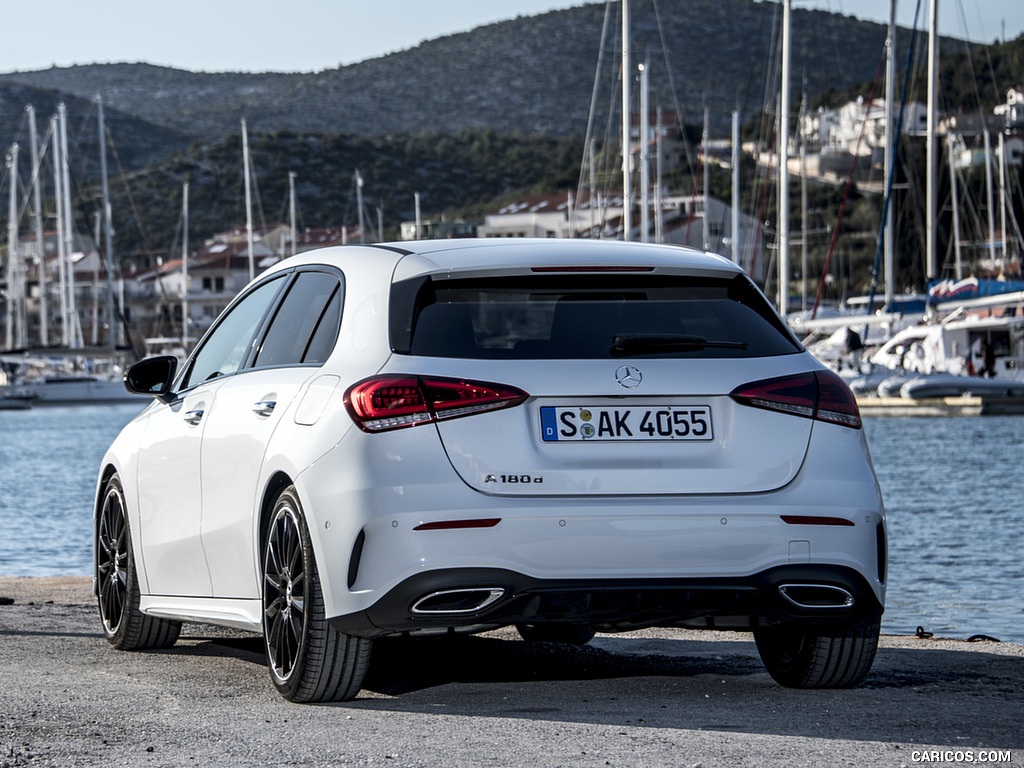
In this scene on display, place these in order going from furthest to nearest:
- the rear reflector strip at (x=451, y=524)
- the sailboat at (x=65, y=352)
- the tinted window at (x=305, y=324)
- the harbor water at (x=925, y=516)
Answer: the sailboat at (x=65, y=352) < the harbor water at (x=925, y=516) < the tinted window at (x=305, y=324) < the rear reflector strip at (x=451, y=524)

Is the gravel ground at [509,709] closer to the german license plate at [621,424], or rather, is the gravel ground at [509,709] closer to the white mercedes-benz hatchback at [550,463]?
the white mercedes-benz hatchback at [550,463]

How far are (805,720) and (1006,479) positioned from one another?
25.3 m

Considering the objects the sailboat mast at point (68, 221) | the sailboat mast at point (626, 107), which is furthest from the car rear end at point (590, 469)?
the sailboat mast at point (68, 221)

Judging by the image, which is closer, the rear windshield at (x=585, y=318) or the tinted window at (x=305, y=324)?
the rear windshield at (x=585, y=318)

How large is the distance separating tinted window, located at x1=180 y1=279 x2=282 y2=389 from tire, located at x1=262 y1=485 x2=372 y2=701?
113cm

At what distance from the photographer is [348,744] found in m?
5.45

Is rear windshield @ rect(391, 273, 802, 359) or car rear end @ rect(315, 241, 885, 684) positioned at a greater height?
rear windshield @ rect(391, 273, 802, 359)

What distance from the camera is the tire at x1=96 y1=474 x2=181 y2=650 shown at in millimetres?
8094

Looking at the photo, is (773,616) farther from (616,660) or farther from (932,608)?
(932,608)

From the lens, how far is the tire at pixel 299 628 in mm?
6020

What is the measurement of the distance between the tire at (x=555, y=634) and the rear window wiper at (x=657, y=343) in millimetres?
2376

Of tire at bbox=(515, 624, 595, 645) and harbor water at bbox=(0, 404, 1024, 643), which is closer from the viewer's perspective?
tire at bbox=(515, 624, 595, 645)

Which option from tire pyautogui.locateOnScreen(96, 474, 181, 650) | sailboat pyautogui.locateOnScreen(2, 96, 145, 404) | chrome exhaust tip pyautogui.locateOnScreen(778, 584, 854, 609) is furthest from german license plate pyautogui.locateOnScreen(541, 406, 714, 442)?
sailboat pyautogui.locateOnScreen(2, 96, 145, 404)

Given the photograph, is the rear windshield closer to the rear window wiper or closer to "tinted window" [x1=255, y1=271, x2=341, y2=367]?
the rear window wiper
